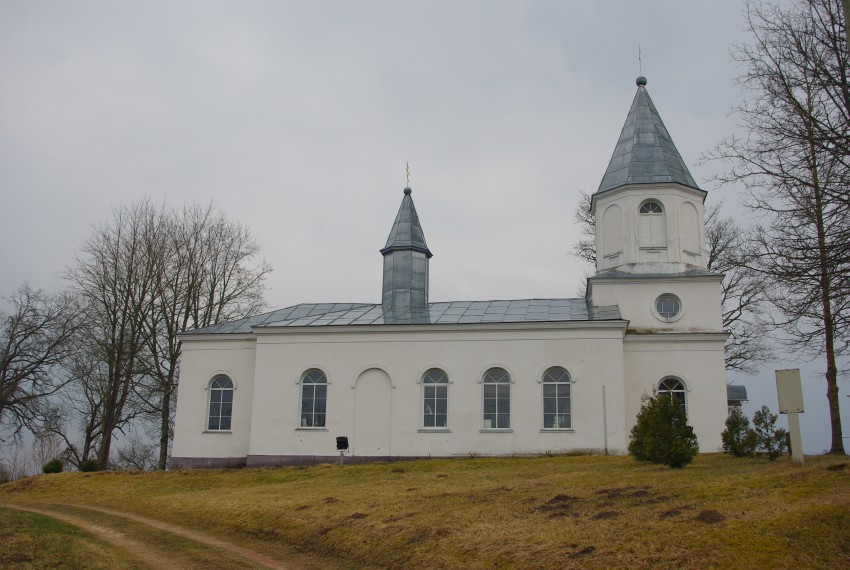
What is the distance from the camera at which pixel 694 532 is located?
9969 millimetres

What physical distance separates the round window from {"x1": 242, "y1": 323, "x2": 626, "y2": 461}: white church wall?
7.43ft

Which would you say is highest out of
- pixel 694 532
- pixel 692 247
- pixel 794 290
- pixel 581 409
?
pixel 692 247

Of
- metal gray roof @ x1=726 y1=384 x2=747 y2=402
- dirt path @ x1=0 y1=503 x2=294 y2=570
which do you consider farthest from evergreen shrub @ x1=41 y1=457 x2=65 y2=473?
metal gray roof @ x1=726 y1=384 x2=747 y2=402

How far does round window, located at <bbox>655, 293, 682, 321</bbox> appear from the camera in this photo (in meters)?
25.8

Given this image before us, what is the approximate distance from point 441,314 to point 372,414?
4.51 meters

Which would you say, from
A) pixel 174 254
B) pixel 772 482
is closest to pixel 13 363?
pixel 174 254

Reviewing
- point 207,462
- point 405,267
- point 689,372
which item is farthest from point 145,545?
point 689,372

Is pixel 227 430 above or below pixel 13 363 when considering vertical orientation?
below

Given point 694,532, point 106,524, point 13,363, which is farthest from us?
point 13,363

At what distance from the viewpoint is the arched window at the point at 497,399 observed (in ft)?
81.4

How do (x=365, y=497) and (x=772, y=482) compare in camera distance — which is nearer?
(x=772, y=482)

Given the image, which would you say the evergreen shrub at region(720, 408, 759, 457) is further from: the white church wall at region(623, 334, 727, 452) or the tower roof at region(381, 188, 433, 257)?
the tower roof at region(381, 188, 433, 257)

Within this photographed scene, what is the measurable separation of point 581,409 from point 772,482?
1157 centimetres

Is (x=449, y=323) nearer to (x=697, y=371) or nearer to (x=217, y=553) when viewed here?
(x=697, y=371)
